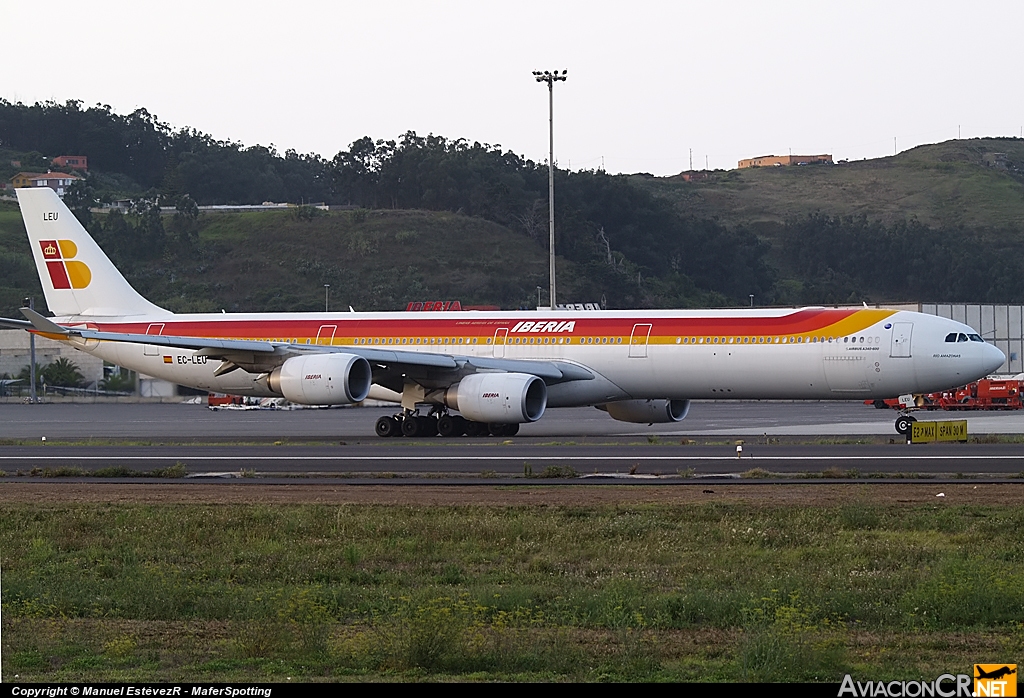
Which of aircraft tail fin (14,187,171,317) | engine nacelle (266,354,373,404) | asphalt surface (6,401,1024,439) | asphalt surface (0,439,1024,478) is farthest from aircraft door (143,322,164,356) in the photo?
asphalt surface (0,439,1024,478)

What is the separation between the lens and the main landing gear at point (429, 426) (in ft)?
120

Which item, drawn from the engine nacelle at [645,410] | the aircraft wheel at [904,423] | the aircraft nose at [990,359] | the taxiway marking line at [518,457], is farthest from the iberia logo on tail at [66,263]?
the aircraft nose at [990,359]

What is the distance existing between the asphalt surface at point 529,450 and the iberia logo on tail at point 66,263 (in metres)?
4.65

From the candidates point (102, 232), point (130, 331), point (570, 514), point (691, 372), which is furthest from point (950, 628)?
point (102, 232)

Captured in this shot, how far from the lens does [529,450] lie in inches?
1175

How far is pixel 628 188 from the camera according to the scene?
481 ft

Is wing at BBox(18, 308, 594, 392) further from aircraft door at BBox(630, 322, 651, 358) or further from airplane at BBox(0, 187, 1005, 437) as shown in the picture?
aircraft door at BBox(630, 322, 651, 358)

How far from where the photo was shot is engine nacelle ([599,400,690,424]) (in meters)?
38.0

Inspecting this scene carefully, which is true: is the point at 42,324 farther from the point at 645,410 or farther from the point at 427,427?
the point at 645,410

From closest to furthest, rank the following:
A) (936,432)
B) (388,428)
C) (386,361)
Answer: (936,432) < (386,361) < (388,428)

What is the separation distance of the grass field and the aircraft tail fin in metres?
22.7

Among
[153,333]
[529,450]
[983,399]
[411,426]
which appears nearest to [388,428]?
[411,426]

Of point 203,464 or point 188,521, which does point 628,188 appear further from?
point 188,521

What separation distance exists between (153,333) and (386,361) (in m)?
8.77
